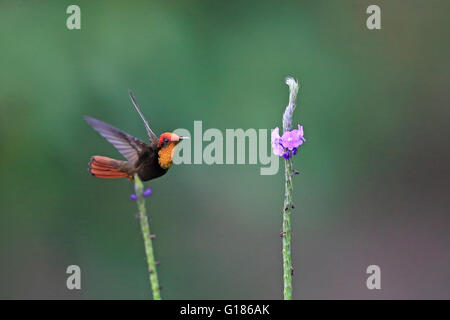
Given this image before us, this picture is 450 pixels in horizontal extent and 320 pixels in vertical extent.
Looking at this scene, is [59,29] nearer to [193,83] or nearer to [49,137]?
[49,137]

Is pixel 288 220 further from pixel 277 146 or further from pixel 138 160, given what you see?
pixel 138 160

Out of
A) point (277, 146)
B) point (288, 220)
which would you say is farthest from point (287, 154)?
point (288, 220)

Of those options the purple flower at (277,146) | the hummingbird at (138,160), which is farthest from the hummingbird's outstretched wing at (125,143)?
the purple flower at (277,146)

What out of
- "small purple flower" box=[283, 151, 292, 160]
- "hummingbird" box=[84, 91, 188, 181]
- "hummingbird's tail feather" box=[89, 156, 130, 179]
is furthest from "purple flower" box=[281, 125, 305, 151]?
"hummingbird's tail feather" box=[89, 156, 130, 179]

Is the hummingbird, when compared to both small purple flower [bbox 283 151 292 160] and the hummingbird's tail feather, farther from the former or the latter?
small purple flower [bbox 283 151 292 160]

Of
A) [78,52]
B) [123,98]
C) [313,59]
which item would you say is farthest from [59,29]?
[313,59]

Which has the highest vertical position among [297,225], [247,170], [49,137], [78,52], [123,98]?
[78,52]
